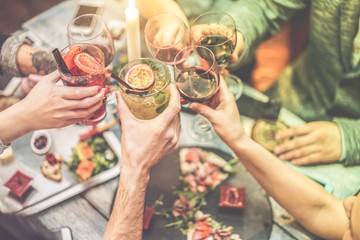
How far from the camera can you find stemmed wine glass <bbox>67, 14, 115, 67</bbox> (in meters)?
1.46

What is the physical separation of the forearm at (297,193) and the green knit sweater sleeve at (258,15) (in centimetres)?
66

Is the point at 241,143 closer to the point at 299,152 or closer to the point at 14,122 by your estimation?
the point at 299,152

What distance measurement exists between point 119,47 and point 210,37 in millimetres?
747

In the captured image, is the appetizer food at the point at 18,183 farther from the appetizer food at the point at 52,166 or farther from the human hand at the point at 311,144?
the human hand at the point at 311,144

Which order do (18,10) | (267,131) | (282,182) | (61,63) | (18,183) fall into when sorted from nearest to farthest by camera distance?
(61,63) → (282,182) → (18,183) → (267,131) → (18,10)

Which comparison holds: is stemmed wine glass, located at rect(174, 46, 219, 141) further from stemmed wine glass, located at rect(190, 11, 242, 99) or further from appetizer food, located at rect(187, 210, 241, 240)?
appetizer food, located at rect(187, 210, 241, 240)

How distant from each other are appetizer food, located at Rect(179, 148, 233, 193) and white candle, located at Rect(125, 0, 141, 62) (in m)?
0.61

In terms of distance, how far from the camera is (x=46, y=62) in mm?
1794

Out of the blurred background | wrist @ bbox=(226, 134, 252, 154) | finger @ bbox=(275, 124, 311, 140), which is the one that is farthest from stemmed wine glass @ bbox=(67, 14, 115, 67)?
the blurred background

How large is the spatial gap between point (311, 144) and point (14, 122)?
1.53 m

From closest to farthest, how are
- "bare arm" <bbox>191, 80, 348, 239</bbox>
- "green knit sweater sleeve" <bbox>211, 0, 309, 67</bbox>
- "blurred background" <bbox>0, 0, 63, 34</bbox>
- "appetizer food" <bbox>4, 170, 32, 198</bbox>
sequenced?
"bare arm" <bbox>191, 80, 348, 239</bbox>, "appetizer food" <bbox>4, 170, 32, 198</bbox>, "green knit sweater sleeve" <bbox>211, 0, 309, 67</bbox>, "blurred background" <bbox>0, 0, 63, 34</bbox>

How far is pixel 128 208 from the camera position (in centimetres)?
129

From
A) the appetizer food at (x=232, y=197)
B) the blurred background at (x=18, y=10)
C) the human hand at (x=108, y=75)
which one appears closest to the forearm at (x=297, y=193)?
the appetizer food at (x=232, y=197)

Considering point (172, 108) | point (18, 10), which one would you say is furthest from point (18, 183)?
point (18, 10)
